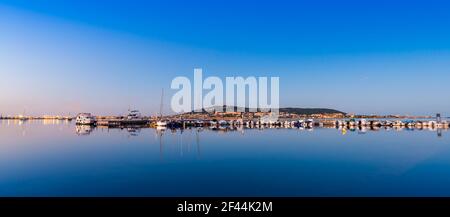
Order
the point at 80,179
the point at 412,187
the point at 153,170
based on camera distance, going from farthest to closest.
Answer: the point at 153,170 → the point at 80,179 → the point at 412,187

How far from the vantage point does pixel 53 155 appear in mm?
24359

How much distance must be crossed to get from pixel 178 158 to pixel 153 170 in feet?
16.4

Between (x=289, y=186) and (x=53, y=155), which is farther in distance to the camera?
(x=53, y=155)

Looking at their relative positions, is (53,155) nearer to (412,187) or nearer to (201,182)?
(201,182)
